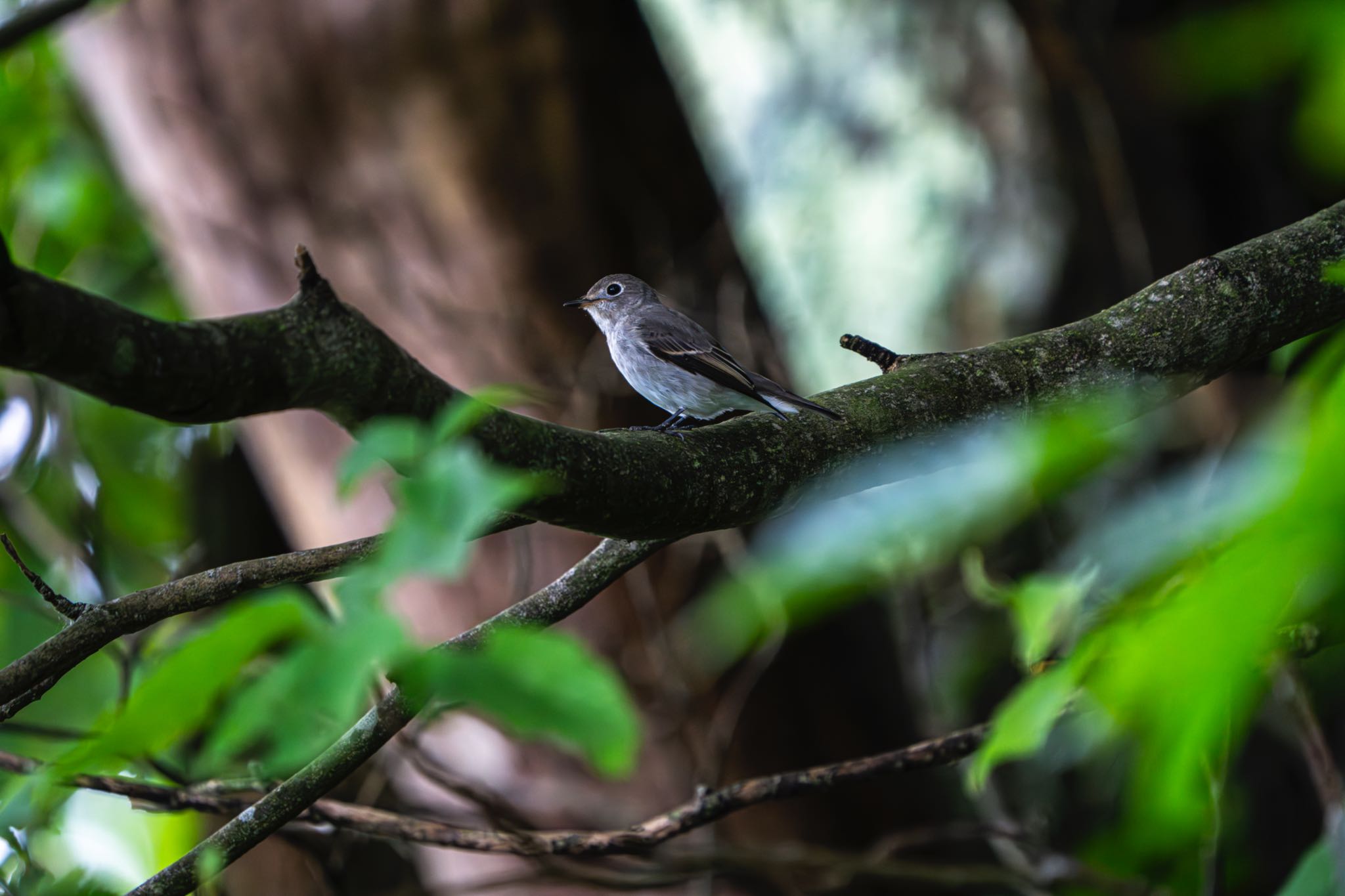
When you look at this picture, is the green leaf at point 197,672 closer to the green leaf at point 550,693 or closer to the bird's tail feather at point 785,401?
the green leaf at point 550,693

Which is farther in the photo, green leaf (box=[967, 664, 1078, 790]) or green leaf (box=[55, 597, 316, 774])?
green leaf (box=[967, 664, 1078, 790])

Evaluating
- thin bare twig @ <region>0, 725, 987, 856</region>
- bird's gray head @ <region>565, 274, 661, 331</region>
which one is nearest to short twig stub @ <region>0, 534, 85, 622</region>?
thin bare twig @ <region>0, 725, 987, 856</region>

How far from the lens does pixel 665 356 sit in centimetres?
352

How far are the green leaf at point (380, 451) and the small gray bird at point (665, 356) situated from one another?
235cm

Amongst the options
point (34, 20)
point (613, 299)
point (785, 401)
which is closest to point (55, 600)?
point (34, 20)

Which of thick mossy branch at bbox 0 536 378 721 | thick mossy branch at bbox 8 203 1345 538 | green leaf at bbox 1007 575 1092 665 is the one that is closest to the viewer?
thick mossy branch at bbox 8 203 1345 538

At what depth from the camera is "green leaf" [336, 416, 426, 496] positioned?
80 cm

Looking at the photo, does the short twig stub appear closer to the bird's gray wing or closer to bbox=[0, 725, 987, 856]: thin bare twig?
bbox=[0, 725, 987, 856]: thin bare twig

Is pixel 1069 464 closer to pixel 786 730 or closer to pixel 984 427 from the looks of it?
pixel 984 427

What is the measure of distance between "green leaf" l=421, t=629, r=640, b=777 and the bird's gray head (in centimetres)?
302

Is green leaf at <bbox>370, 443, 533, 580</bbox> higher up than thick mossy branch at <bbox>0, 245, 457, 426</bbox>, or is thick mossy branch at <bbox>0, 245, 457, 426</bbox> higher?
thick mossy branch at <bbox>0, 245, 457, 426</bbox>

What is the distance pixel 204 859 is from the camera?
1633mm

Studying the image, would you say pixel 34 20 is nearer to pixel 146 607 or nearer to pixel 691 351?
pixel 146 607

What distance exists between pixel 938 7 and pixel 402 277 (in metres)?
3.30
